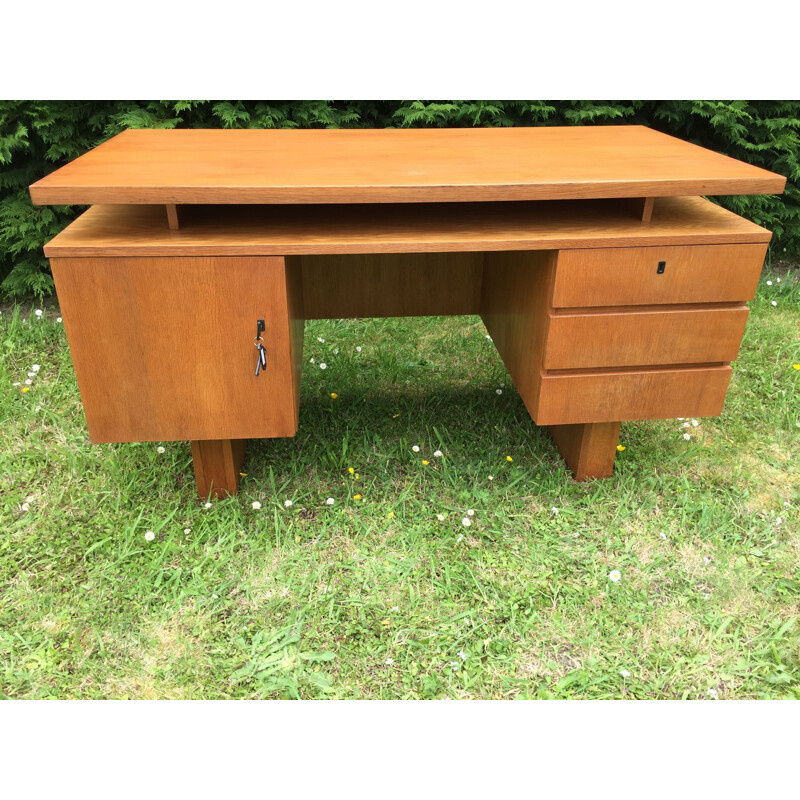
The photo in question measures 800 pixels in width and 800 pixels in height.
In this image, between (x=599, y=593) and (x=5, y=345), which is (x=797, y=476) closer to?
(x=599, y=593)

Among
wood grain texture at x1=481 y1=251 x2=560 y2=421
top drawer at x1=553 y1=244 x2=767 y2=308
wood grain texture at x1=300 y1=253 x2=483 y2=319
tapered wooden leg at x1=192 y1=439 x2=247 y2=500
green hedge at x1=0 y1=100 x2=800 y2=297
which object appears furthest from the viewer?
green hedge at x1=0 y1=100 x2=800 y2=297

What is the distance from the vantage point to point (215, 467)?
2.12 metres

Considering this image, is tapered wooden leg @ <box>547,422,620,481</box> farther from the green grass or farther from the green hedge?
the green hedge

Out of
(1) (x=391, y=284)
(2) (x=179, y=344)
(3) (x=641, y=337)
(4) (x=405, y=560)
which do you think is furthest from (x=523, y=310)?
(2) (x=179, y=344)

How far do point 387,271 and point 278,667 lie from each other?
4.59ft

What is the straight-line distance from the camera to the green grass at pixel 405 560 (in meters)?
1.65

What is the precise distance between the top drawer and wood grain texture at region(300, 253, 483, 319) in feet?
2.62

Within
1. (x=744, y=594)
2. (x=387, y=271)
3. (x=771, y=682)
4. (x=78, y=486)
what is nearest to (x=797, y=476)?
(x=744, y=594)

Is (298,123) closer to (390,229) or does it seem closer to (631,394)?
(390,229)

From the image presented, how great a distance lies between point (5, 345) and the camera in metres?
3.13

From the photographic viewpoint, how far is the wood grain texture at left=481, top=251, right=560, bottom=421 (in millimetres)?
1873

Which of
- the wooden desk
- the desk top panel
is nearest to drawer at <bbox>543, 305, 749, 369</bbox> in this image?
the wooden desk

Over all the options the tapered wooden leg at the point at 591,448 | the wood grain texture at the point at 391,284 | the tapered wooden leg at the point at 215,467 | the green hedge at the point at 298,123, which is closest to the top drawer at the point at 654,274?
the tapered wooden leg at the point at 591,448

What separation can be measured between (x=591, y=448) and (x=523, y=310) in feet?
1.65
